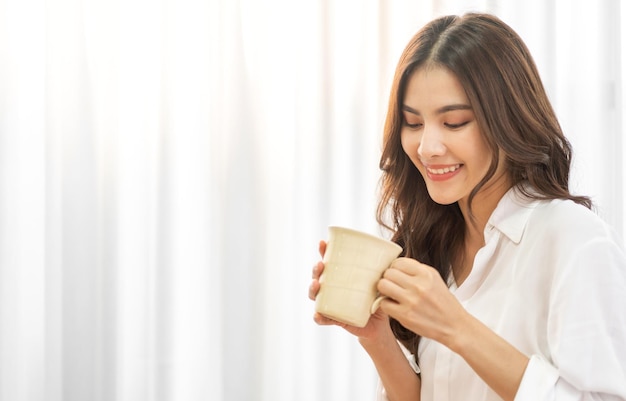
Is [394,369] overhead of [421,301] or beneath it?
beneath

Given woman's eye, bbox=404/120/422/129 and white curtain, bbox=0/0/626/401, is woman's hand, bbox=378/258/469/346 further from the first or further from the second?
white curtain, bbox=0/0/626/401

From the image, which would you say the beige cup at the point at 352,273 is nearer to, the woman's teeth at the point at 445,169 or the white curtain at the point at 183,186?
the woman's teeth at the point at 445,169

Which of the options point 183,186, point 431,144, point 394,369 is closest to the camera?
point 431,144

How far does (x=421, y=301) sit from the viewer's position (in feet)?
3.58

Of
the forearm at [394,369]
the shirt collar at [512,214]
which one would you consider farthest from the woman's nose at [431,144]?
the forearm at [394,369]

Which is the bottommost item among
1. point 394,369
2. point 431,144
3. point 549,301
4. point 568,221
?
point 394,369

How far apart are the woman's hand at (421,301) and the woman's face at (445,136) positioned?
19 cm

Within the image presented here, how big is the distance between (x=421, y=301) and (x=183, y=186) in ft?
3.14

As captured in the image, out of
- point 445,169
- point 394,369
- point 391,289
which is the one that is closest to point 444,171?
point 445,169

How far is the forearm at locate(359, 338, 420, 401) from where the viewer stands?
137cm

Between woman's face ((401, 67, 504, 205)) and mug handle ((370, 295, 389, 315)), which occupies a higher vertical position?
woman's face ((401, 67, 504, 205))

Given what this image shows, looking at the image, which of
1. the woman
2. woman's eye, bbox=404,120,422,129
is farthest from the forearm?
woman's eye, bbox=404,120,422,129

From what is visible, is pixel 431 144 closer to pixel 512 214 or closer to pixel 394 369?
pixel 512 214

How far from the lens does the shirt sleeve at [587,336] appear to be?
3.64 ft
